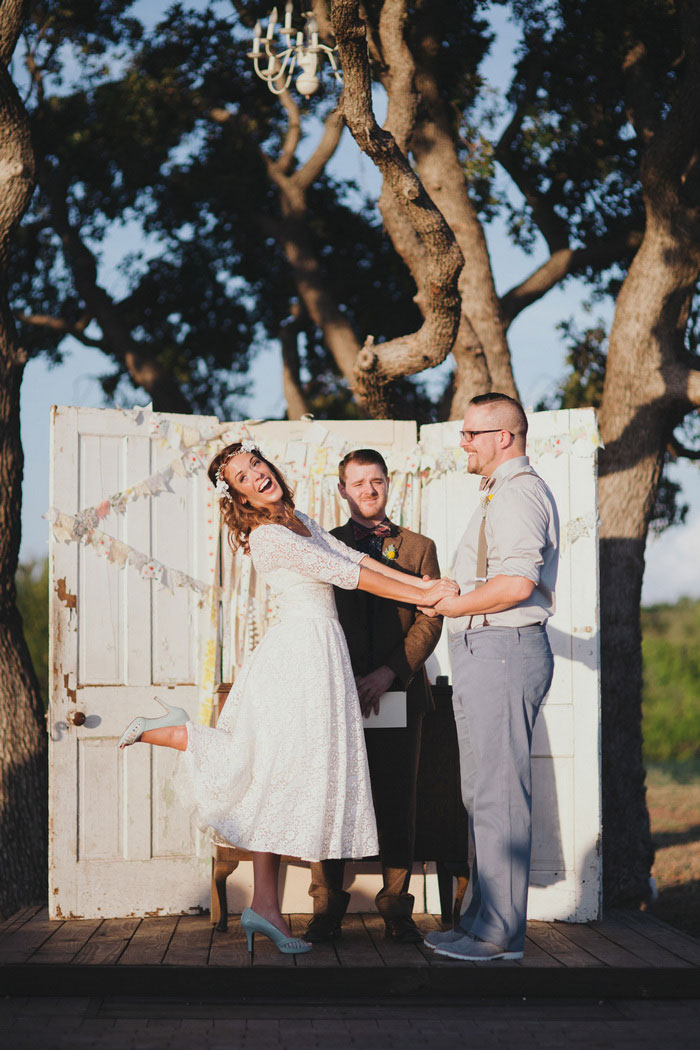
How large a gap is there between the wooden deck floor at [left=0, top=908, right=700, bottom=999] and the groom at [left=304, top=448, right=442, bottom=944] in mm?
157

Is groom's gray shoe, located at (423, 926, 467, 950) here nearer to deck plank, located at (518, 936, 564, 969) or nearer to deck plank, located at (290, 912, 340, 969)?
deck plank, located at (518, 936, 564, 969)

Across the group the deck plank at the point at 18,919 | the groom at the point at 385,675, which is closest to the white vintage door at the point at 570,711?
the groom at the point at 385,675

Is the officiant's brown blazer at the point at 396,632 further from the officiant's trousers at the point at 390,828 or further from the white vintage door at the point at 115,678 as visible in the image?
the white vintage door at the point at 115,678

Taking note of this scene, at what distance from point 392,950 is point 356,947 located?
14 cm

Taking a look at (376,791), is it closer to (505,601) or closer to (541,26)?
(505,601)

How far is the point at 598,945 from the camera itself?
4.65 m

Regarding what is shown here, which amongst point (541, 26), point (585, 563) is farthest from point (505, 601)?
point (541, 26)

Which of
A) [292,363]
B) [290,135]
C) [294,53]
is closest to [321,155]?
[290,135]

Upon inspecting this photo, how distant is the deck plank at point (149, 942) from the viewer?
4293mm

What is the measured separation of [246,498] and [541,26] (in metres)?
5.85

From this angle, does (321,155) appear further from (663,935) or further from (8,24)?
(663,935)

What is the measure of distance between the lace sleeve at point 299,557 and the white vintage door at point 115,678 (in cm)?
124

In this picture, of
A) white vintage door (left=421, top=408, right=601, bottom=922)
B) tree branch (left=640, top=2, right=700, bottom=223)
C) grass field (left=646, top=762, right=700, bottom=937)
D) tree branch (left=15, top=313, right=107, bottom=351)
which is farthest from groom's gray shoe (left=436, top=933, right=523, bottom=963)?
tree branch (left=15, top=313, right=107, bottom=351)

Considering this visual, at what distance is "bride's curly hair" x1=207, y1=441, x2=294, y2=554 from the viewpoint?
4.37m
